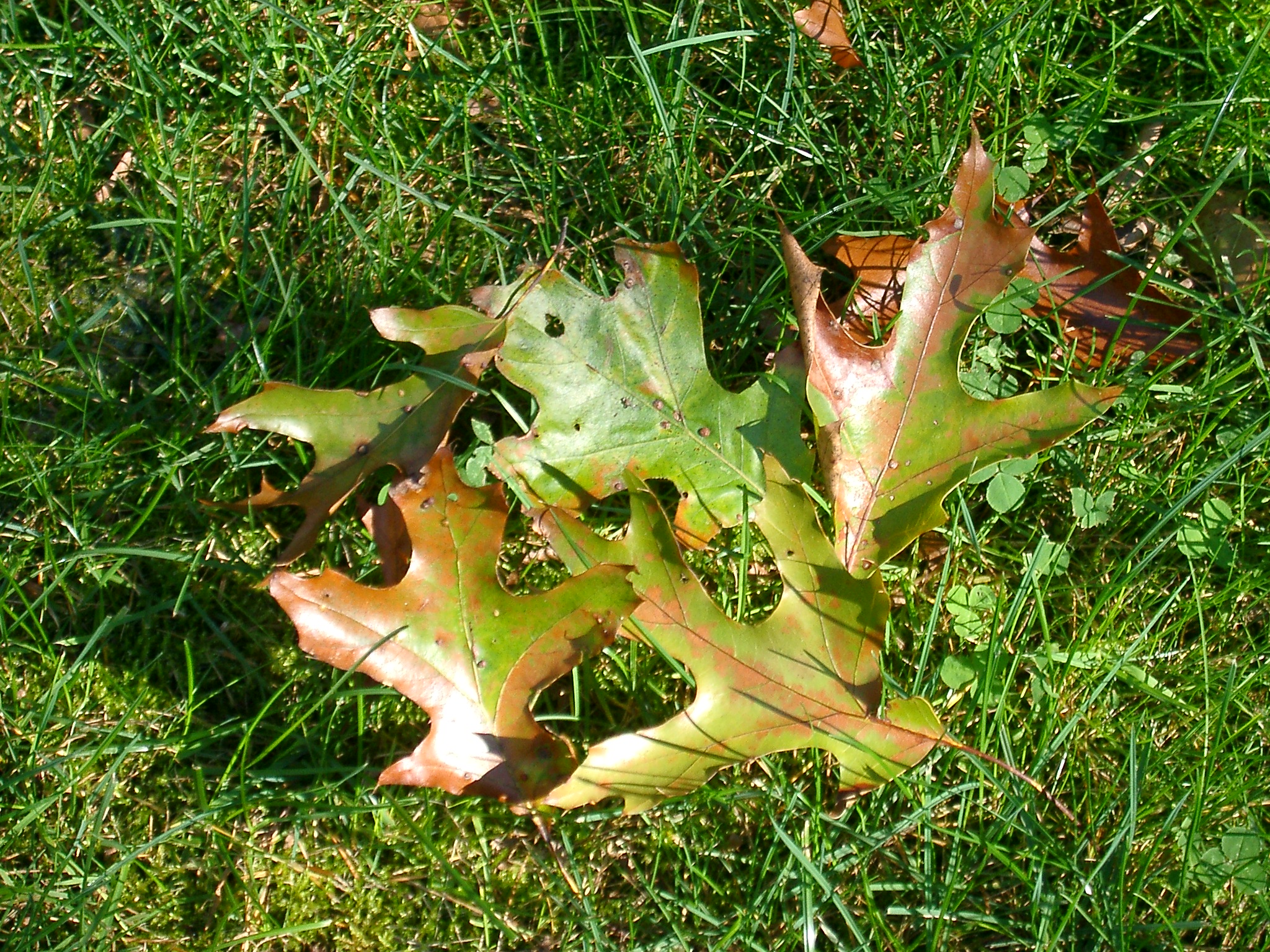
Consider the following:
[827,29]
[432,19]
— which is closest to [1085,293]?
[827,29]

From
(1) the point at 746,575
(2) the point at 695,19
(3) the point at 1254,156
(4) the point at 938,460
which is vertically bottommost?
(1) the point at 746,575

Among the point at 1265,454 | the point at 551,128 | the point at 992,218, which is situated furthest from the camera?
the point at 551,128

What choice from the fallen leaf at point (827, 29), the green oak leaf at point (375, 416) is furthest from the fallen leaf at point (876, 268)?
the green oak leaf at point (375, 416)

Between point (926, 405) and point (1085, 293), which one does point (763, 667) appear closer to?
Answer: point (926, 405)

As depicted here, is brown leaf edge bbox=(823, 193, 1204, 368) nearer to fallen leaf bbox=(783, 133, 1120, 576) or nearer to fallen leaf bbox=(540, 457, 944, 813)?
fallen leaf bbox=(783, 133, 1120, 576)

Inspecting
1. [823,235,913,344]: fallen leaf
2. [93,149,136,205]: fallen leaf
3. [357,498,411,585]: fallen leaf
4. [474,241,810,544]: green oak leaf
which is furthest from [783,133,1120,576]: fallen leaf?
[93,149,136,205]: fallen leaf

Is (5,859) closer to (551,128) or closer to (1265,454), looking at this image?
(551,128)

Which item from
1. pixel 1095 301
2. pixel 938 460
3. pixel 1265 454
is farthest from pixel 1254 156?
pixel 938 460
